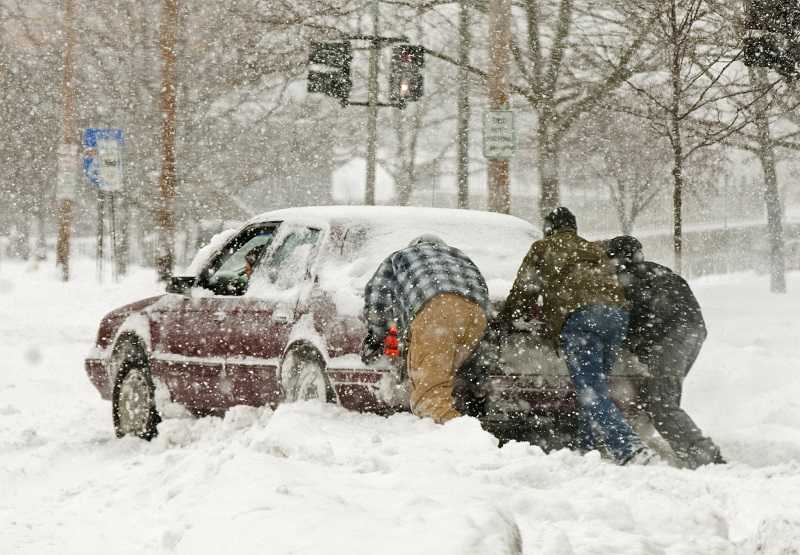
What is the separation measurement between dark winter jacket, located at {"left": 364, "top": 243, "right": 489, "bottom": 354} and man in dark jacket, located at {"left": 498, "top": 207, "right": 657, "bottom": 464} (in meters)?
0.32

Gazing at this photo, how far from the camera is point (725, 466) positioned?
19.9ft

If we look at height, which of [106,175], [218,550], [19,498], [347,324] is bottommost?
[19,498]

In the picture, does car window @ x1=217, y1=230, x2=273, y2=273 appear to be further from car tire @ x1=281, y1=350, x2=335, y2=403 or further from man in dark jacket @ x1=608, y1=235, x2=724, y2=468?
man in dark jacket @ x1=608, y1=235, x2=724, y2=468

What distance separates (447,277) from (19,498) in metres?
2.66

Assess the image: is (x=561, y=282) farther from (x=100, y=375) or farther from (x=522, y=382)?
(x=100, y=375)

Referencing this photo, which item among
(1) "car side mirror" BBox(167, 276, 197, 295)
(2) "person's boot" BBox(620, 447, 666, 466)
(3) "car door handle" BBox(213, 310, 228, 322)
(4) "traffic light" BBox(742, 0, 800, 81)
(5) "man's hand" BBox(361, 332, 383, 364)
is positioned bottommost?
(2) "person's boot" BBox(620, 447, 666, 466)

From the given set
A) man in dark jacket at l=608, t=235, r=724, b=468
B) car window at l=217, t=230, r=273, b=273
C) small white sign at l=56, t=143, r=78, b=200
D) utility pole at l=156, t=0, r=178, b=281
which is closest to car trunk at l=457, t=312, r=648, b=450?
man in dark jacket at l=608, t=235, r=724, b=468

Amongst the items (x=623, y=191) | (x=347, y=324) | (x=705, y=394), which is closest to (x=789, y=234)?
(x=623, y=191)

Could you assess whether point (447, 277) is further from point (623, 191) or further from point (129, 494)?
point (623, 191)

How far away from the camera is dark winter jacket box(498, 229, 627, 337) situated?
21.0ft

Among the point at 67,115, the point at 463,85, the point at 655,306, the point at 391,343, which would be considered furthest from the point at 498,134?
the point at 67,115

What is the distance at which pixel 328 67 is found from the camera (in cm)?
1759

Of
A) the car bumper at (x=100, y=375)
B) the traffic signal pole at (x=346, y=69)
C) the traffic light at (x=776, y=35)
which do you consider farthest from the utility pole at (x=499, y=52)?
the car bumper at (x=100, y=375)

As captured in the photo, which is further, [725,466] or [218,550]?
[725,466]
